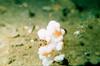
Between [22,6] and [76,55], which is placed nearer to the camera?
[76,55]

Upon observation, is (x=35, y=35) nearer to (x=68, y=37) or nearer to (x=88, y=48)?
(x=68, y=37)

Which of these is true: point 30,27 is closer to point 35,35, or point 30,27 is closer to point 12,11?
point 35,35

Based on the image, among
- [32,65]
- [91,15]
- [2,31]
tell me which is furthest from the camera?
[91,15]

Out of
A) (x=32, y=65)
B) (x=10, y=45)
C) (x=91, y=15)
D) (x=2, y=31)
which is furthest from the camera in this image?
(x=91, y=15)

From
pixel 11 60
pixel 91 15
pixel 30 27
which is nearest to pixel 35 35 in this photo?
pixel 30 27

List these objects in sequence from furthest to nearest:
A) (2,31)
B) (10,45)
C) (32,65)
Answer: (2,31) → (10,45) → (32,65)

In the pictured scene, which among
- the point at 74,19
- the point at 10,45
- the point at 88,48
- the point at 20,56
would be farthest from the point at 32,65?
the point at 74,19
